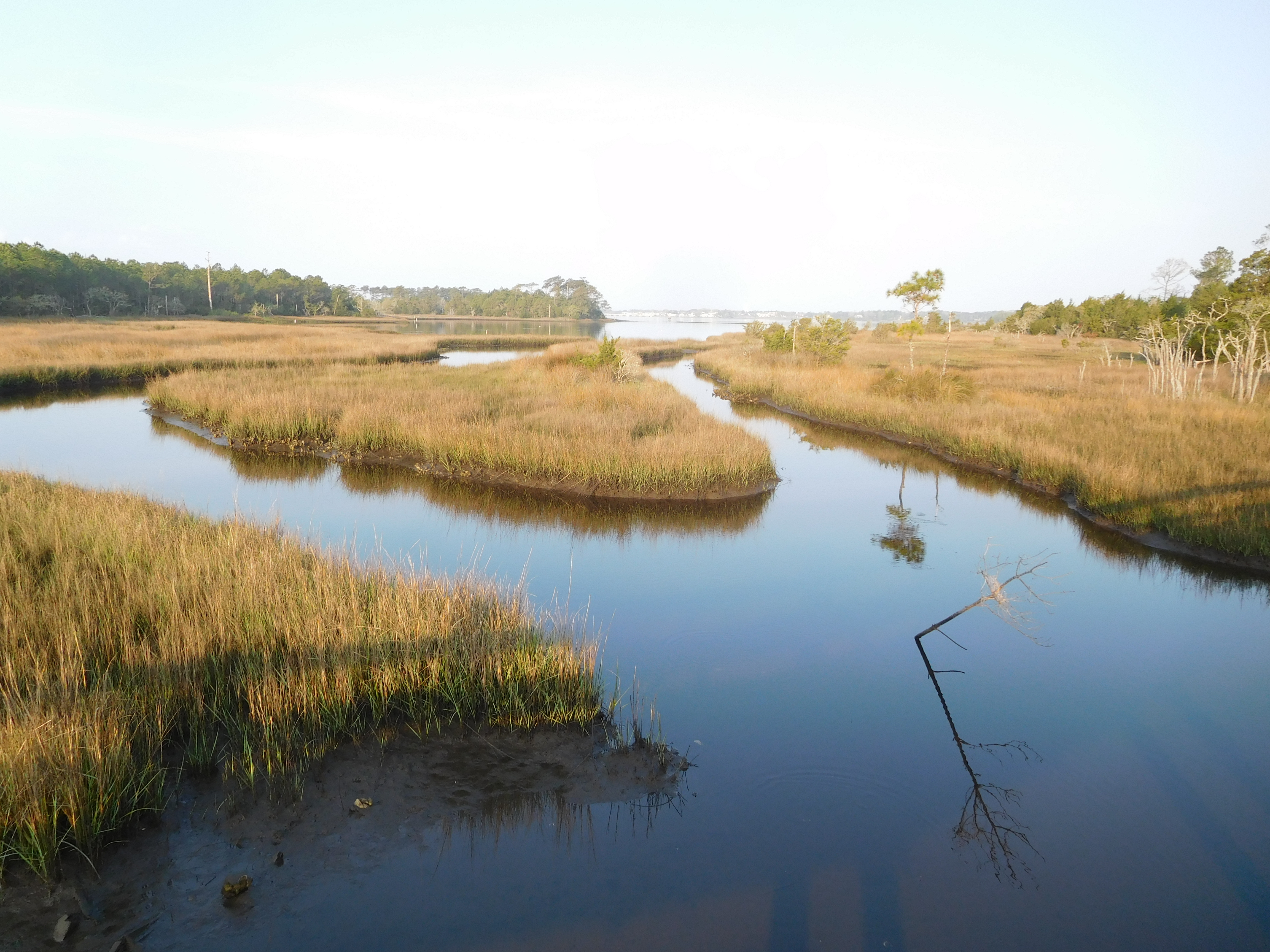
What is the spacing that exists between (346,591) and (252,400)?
13.5m

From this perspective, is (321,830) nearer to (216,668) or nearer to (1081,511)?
(216,668)

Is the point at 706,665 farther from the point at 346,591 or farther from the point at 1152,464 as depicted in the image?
the point at 1152,464

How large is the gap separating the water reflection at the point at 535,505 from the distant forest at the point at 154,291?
5250cm

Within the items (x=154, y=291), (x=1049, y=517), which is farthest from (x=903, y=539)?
(x=154, y=291)

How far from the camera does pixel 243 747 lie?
4477 mm

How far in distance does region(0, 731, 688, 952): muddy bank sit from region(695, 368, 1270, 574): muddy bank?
871cm

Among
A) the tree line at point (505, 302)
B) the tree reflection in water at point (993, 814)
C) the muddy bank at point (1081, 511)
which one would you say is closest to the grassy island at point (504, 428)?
the muddy bank at point (1081, 511)

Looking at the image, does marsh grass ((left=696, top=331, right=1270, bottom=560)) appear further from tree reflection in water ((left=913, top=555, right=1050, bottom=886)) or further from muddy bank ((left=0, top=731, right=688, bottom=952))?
muddy bank ((left=0, top=731, right=688, bottom=952))

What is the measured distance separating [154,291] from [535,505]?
7487cm

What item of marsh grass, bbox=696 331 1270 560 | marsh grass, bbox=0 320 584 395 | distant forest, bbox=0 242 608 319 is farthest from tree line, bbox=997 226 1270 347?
distant forest, bbox=0 242 608 319

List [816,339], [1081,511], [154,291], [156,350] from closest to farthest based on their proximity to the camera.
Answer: [1081,511]
[156,350]
[816,339]
[154,291]

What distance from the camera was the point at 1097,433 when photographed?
588 inches

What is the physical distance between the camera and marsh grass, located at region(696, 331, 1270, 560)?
34.4ft

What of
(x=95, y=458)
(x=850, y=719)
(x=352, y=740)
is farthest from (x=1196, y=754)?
(x=95, y=458)
